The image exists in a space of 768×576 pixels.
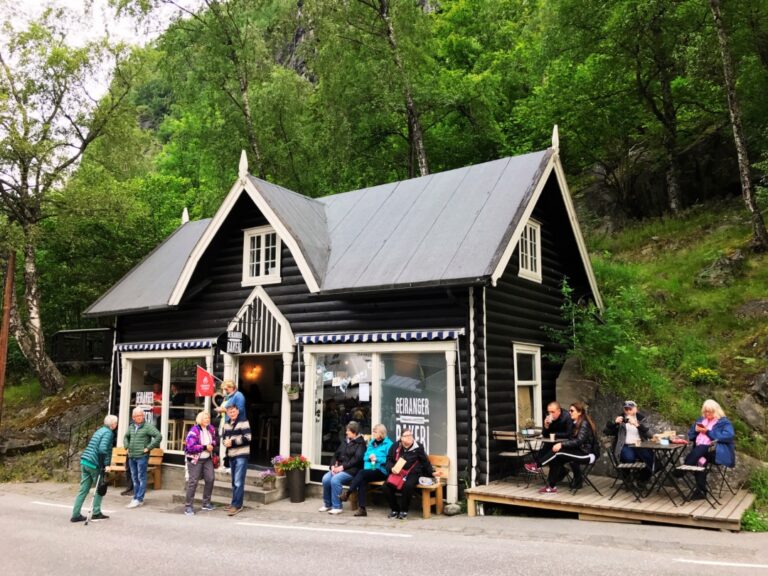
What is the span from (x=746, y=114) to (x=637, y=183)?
14.1ft

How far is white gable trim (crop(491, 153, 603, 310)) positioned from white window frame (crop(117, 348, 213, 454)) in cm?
711

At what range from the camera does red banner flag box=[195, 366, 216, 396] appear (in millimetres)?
12602

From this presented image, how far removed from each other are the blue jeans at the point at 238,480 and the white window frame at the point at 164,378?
127 inches

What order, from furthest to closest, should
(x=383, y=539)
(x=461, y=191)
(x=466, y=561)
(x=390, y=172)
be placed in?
(x=390, y=172) → (x=461, y=191) → (x=383, y=539) → (x=466, y=561)

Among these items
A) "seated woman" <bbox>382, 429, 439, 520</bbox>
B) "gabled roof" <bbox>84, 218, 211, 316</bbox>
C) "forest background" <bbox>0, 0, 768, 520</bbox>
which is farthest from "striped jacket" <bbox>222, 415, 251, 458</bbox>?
"forest background" <bbox>0, 0, 768, 520</bbox>

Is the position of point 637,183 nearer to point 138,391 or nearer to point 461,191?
point 461,191

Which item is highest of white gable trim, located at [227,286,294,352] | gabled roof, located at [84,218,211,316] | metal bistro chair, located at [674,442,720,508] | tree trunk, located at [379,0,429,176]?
tree trunk, located at [379,0,429,176]

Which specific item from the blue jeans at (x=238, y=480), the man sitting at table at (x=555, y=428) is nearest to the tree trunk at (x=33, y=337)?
the blue jeans at (x=238, y=480)

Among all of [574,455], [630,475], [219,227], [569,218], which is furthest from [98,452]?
[569,218]

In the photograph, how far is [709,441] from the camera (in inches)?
355

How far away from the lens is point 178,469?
45.2 ft

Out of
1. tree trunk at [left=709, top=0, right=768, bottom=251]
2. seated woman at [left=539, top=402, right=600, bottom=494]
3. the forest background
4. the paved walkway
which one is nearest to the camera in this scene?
the paved walkway

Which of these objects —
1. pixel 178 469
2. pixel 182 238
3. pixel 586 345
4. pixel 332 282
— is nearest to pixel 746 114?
pixel 586 345

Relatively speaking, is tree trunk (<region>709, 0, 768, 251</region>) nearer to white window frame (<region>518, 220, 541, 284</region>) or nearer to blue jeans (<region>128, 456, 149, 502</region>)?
white window frame (<region>518, 220, 541, 284</region>)
